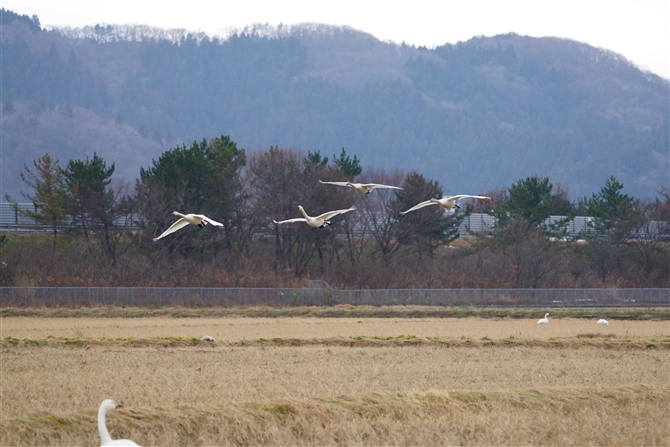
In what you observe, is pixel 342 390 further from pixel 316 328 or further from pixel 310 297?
pixel 310 297

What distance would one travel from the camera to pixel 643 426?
49.5ft

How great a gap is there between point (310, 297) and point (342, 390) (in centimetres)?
3844

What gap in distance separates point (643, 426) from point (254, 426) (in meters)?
6.57

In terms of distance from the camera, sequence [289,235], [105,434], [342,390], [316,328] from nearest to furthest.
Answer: [105,434]
[342,390]
[316,328]
[289,235]

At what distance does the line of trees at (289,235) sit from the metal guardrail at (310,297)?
6.46m

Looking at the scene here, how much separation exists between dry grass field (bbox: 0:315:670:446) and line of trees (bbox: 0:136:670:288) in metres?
34.0

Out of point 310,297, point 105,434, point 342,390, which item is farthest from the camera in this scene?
point 310,297

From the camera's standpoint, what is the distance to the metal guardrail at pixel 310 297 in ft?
170

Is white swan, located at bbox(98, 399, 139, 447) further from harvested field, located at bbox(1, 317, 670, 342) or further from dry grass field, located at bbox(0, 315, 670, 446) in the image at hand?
harvested field, located at bbox(1, 317, 670, 342)

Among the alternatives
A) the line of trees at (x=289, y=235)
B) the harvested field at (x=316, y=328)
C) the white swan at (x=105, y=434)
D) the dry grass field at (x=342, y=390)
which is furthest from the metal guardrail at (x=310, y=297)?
the white swan at (x=105, y=434)

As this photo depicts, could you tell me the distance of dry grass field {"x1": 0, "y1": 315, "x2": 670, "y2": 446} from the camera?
14344 millimetres

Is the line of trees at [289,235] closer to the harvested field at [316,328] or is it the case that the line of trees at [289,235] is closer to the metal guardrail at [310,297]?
the metal guardrail at [310,297]

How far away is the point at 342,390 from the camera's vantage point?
→ 18.0 metres

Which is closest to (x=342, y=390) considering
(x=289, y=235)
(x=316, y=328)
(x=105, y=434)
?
(x=105, y=434)
